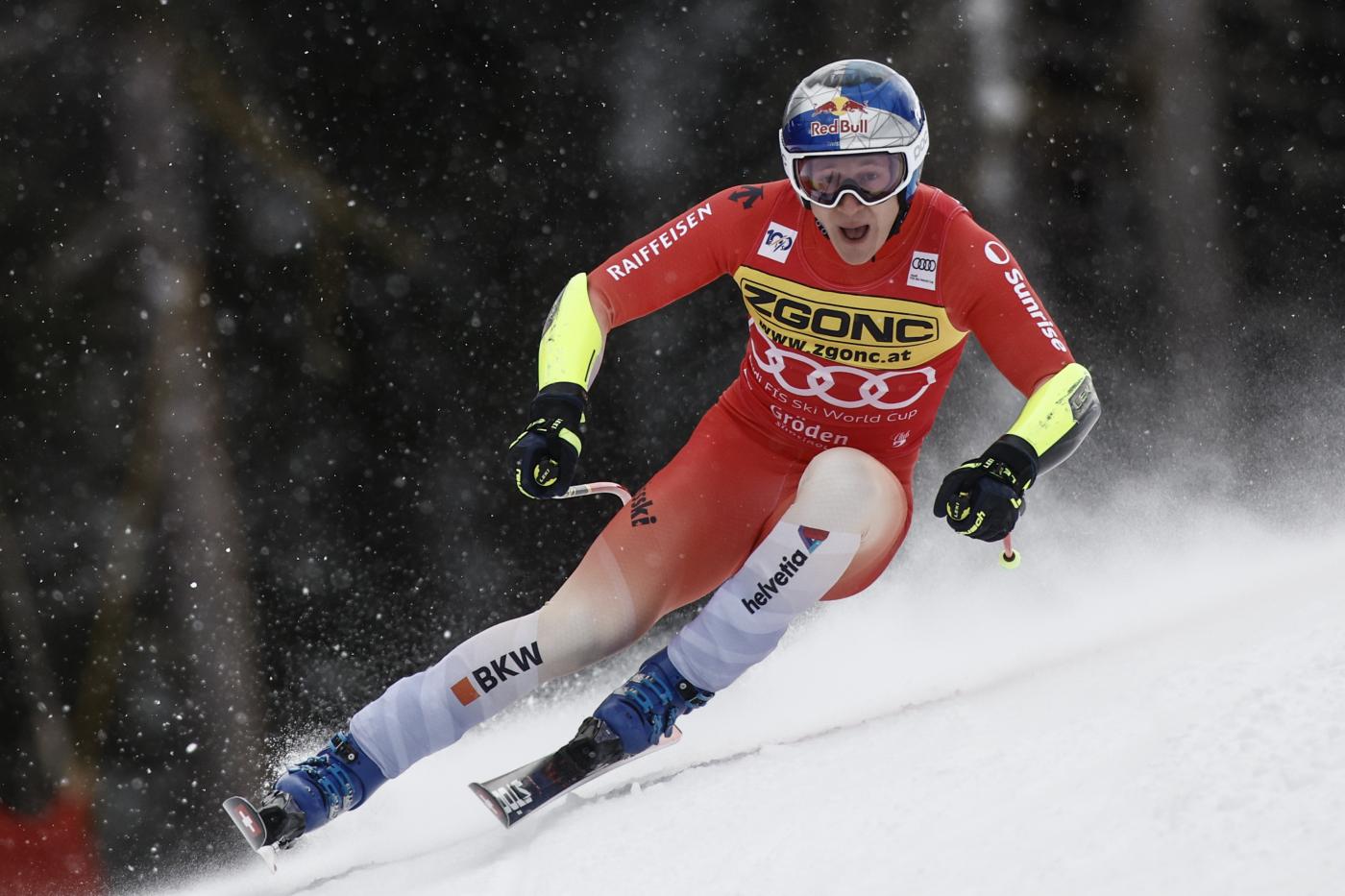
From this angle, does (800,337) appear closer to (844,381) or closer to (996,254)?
(844,381)

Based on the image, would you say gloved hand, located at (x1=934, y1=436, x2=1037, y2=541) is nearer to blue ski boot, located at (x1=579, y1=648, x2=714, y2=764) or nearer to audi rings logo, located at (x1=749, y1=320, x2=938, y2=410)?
audi rings logo, located at (x1=749, y1=320, x2=938, y2=410)

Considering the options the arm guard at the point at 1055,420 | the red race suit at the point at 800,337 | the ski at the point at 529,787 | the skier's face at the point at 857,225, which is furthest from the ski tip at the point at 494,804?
the skier's face at the point at 857,225

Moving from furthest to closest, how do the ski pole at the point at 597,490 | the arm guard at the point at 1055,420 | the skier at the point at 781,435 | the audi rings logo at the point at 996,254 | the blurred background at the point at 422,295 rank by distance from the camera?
the blurred background at the point at 422,295 → the ski pole at the point at 597,490 → the audi rings logo at the point at 996,254 → the skier at the point at 781,435 → the arm guard at the point at 1055,420

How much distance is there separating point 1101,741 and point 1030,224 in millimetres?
4707

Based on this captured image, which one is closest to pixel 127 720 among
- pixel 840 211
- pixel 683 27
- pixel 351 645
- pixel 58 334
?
pixel 351 645

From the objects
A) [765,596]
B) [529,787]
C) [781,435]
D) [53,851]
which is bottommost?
[529,787]

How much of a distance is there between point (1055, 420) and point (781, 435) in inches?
34.5

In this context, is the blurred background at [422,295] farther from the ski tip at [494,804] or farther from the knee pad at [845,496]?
the ski tip at [494,804]

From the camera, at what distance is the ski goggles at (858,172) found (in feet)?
10.6

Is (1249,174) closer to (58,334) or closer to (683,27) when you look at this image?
(683,27)

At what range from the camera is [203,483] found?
6.74 metres

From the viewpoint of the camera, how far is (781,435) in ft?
12.4

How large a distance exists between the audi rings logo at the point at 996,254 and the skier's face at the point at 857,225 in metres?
0.25

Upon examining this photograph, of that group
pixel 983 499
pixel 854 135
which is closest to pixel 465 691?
pixel 983 499
